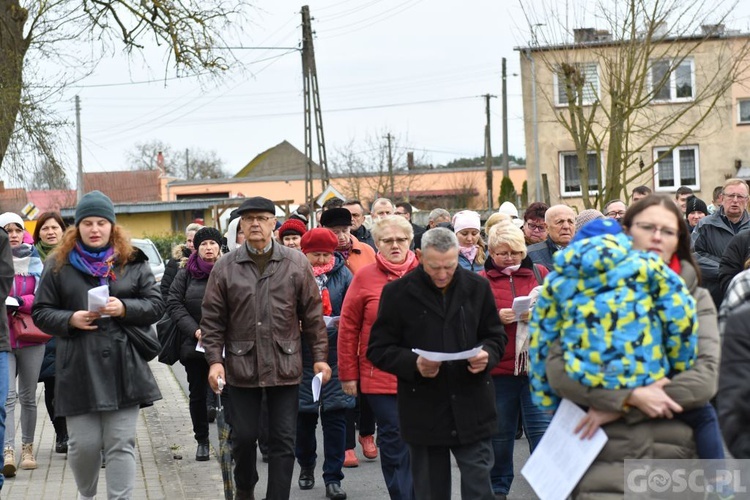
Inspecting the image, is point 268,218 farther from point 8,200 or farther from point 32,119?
point 8,200

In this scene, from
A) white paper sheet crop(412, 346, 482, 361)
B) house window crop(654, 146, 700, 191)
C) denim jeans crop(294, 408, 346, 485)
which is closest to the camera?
white paper sheet crop(412, 346, 482, 361)

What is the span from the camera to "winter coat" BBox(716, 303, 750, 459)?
3938 millimetres

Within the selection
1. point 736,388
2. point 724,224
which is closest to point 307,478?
point 724,224

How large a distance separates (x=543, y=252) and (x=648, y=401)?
176 inches

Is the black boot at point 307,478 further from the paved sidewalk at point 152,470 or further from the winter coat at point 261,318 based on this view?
the winter coat at point 261,318

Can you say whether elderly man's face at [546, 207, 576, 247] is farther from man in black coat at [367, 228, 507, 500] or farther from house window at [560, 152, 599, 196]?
house window at [560, 152, 599, 196]

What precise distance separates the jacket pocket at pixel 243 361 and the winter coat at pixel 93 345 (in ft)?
1.66

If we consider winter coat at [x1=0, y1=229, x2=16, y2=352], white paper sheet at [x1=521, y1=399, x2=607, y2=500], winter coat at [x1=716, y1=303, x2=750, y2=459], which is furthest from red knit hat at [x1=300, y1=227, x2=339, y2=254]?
winter coat at [x1=716, y1=303, x2=750, y2=459]

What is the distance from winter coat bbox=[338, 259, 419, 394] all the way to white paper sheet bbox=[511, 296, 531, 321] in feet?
2.54

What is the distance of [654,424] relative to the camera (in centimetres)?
430

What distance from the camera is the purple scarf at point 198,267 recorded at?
30.5ft

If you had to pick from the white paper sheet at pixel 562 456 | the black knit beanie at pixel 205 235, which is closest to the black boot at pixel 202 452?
the black knit beanie at pixel 205 235

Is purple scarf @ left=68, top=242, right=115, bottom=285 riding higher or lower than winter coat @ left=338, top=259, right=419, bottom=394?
higher

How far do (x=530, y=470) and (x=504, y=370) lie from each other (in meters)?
2.66
